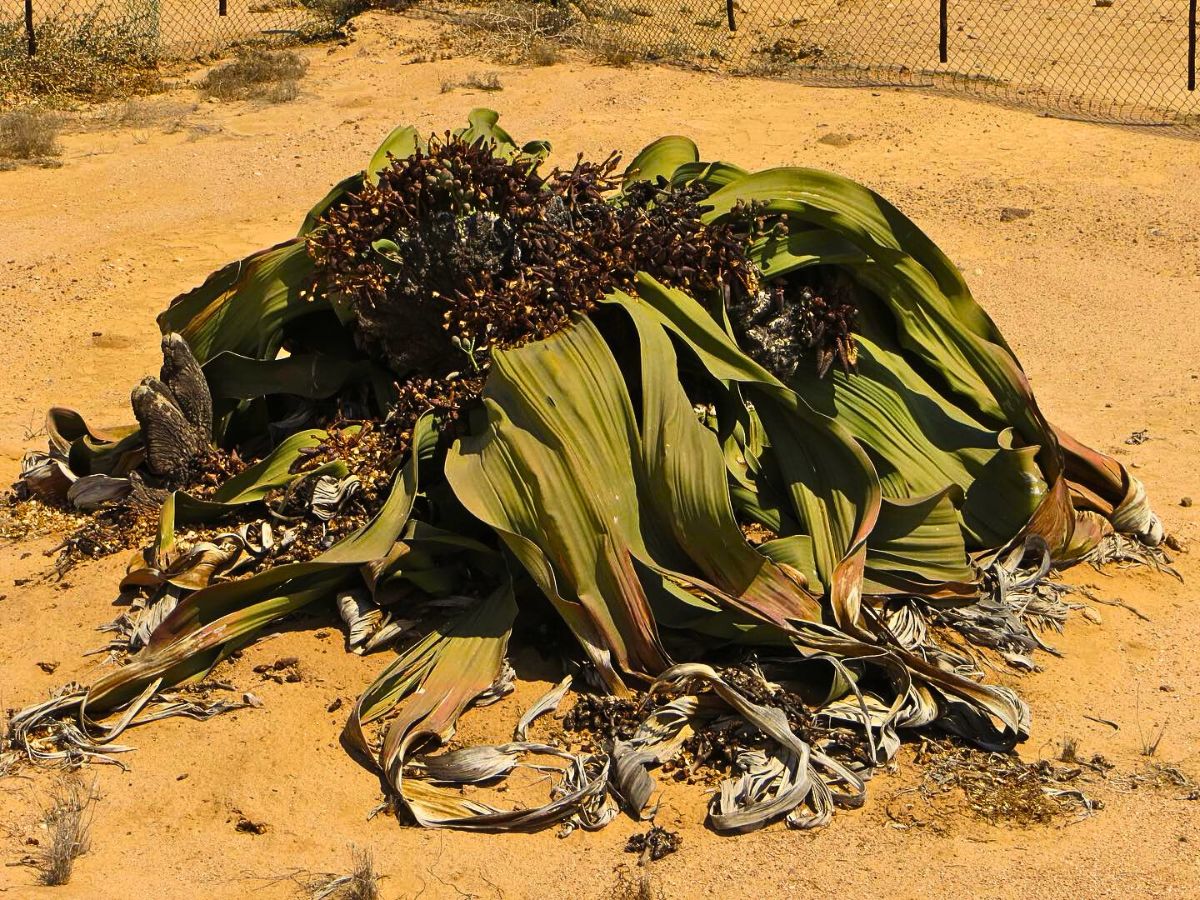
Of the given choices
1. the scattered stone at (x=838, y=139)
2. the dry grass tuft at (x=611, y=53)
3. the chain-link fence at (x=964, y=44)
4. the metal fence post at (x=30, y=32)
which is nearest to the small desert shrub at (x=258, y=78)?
the metal fence post at (x=30, y=32)

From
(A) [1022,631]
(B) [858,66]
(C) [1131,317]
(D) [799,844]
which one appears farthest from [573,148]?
(D) [799,844]

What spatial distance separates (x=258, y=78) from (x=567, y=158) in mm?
3263

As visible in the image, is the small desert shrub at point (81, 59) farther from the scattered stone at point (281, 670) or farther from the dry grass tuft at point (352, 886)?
the dry grass tuft at point (352, 886)

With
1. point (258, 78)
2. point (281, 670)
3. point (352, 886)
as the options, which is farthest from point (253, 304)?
point (258, 78)

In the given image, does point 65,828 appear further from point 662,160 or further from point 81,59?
point 81,59

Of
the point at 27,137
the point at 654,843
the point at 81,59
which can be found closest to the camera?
the point at 654,843

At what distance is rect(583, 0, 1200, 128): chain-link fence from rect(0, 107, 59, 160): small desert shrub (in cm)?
439

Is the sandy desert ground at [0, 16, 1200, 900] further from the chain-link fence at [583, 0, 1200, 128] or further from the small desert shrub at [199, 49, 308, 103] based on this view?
the chain-link fence at [583, 0, 1200, 128]

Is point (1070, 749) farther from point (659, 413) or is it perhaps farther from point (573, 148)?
point (573, 148)

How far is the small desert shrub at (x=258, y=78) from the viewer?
35.0 ft

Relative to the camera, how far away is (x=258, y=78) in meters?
11.0

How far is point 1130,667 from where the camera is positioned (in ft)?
13.2

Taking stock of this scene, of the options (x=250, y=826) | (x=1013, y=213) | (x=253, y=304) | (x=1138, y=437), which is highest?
(x=253, y=304)

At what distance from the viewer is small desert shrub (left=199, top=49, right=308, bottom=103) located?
1066 cm
